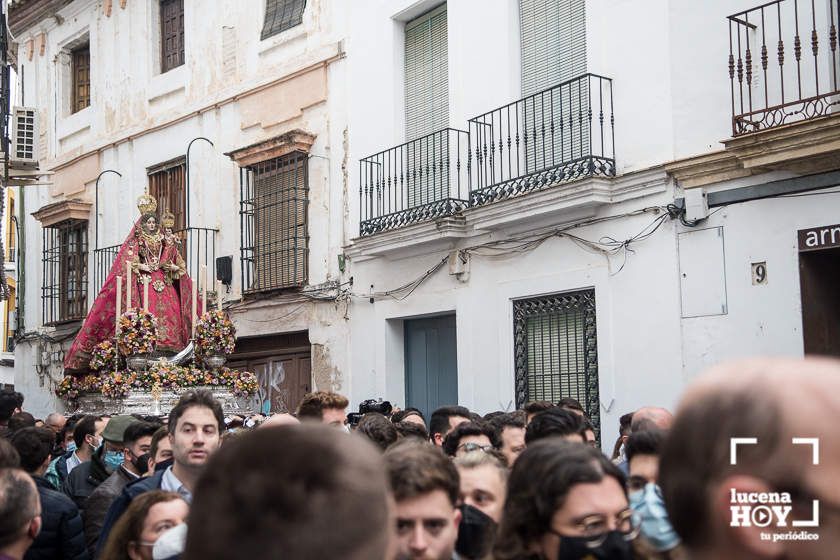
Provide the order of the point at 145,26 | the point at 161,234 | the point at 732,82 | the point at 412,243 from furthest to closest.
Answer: the point at 145,26
the point at 412,243
the point at 161,234
the point at 732,82

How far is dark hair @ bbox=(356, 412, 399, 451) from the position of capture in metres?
5.77

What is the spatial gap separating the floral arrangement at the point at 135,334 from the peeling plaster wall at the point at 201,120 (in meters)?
3.92

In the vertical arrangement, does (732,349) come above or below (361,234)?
below

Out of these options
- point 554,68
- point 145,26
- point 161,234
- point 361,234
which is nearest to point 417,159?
point 361,234

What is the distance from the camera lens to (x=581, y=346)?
10.8 metres

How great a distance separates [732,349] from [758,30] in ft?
8.99

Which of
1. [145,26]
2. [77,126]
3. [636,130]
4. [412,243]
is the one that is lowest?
[412,243]

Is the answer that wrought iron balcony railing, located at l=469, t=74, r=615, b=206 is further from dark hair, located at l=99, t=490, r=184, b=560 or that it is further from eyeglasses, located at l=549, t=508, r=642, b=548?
eyeglasses, located at l=549, t=508, r=642, b=548

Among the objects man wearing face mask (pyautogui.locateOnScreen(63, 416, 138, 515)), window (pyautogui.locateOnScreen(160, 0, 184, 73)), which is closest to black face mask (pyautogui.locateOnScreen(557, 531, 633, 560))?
man wearing face mask (pyautogui.locateOnScreen(63, 416, 138, 515))

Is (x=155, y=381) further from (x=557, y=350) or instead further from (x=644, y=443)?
(x=644, y=443)

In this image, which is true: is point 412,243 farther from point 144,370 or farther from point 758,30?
point 758,30

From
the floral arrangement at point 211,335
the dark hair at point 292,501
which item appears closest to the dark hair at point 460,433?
the dark hair at point 292,501

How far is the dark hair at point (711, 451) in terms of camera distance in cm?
133

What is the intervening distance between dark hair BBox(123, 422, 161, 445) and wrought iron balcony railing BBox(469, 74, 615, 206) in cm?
551
